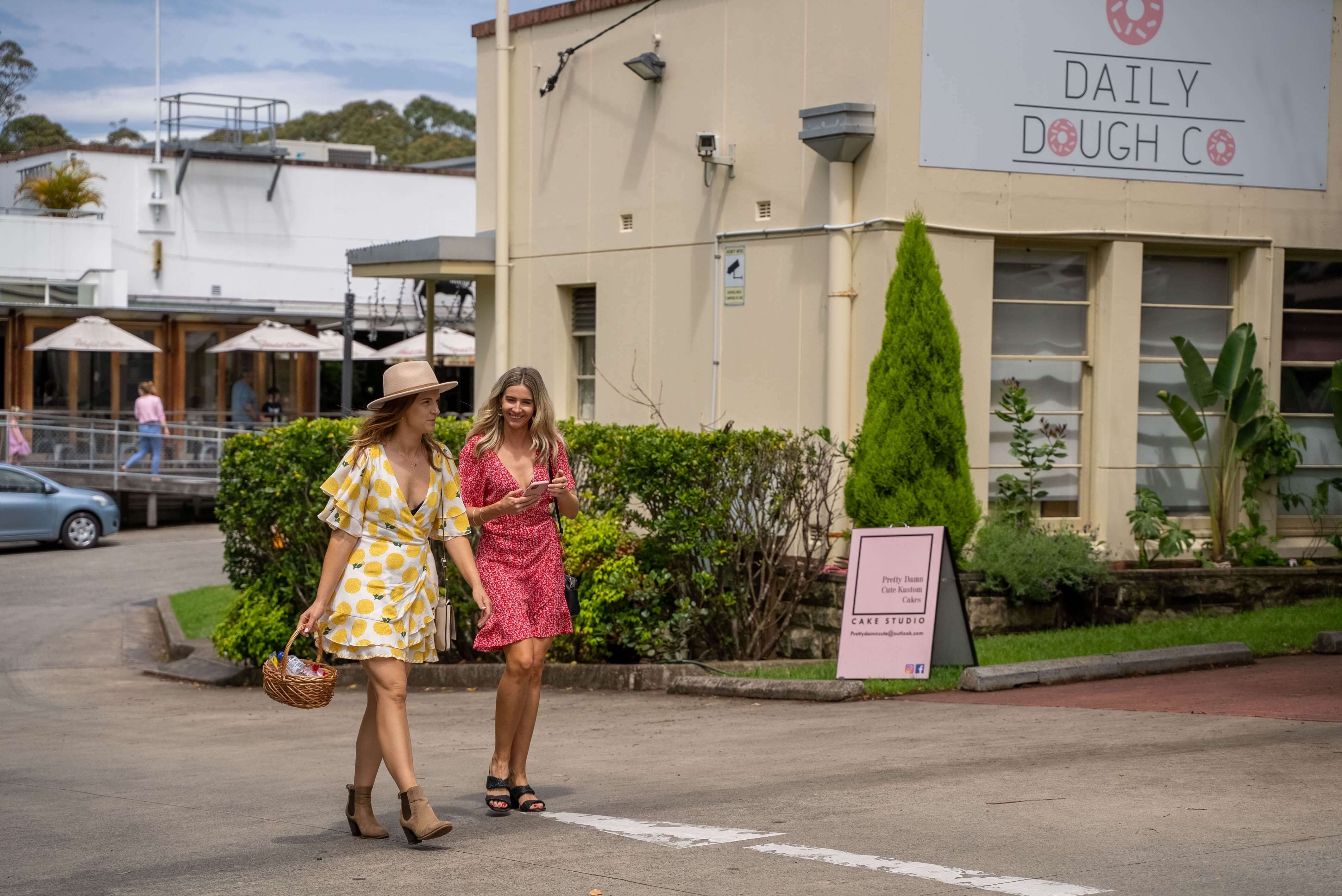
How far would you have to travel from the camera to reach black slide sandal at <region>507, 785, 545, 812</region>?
22.7ft

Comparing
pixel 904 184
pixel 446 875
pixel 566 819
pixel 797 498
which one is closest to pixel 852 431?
pixel 797 498

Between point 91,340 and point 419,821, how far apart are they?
29.5m

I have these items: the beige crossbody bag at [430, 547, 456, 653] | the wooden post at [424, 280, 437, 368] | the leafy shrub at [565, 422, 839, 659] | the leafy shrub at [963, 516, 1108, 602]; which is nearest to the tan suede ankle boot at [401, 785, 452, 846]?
the beige crossbody bag at [430, 547, 456, 653]

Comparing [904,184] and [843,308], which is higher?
[904,184]

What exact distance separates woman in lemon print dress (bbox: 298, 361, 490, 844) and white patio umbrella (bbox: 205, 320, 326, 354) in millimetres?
29199

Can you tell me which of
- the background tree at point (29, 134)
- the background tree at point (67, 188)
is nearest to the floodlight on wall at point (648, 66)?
the background tree at point (67, 188)

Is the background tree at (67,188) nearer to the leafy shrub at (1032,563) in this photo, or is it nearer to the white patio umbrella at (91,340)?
the white patio umbrella at (91,340)

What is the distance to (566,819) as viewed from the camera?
6727 millimetres

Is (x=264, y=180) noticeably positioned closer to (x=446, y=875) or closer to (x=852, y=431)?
(x=852, y=431)

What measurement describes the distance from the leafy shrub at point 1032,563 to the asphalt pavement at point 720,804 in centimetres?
258

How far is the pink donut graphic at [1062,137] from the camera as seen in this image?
44.2 ft

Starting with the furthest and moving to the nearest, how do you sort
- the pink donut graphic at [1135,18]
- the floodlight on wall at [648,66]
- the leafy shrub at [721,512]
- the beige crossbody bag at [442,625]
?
the floodlight on wall at [648,66]
the pink donut graphic at [1135,18]
the leafy shrub at [721,512]
the beige crossbody bag at [442,625]

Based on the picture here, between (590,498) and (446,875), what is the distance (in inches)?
290

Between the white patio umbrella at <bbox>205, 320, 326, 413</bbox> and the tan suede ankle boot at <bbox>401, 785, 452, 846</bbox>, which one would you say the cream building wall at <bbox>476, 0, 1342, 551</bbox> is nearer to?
the tan suede ankle boot at <bbox>401, 785, 452, 846</bbox>
